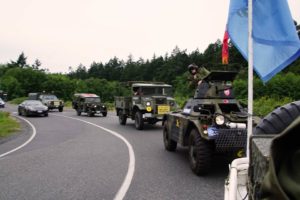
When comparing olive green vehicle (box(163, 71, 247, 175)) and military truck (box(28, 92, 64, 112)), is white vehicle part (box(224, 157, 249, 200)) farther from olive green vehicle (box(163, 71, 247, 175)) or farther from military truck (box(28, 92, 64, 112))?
military truck (box(28, 92, 64, 112))

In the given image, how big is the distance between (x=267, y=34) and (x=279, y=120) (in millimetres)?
3329

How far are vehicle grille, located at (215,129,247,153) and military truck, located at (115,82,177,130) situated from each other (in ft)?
35.6

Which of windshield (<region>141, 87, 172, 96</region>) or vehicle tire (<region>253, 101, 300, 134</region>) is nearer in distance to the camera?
vehicle tire (<region>253, 101, 300, 134</region>)

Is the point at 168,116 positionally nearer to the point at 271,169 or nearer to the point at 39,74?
the point at 271,169

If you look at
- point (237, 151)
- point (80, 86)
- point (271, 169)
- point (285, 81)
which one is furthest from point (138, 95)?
point (80, 86)

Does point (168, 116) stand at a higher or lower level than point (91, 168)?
higher

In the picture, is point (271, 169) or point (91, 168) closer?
point (271, 169)

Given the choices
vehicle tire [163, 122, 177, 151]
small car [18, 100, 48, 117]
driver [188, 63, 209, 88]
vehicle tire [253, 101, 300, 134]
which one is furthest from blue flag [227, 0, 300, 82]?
small car [18, 100, 48, 117]

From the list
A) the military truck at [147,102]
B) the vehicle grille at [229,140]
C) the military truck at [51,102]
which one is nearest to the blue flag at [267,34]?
the vehicle grille at [229,140]

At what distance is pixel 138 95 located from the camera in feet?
63.3

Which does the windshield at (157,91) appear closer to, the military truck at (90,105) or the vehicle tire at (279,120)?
the military truck at (90,105)

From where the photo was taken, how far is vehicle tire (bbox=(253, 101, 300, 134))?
3738 millimetres

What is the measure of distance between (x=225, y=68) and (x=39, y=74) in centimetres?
8597

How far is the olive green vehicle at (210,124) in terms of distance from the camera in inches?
299
